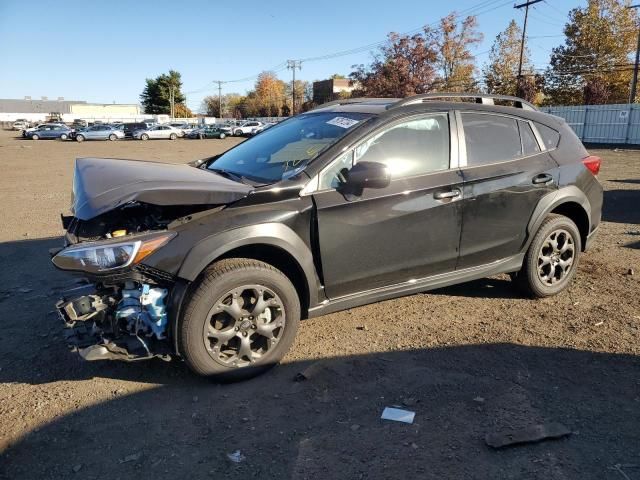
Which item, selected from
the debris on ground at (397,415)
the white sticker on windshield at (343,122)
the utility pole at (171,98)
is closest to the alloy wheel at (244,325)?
the debris on ground at (397,415)

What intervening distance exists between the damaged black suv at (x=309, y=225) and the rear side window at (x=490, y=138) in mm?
13

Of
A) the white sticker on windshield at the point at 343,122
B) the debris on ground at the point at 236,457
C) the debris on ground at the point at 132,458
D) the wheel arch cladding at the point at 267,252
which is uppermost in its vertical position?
the white sticker on windshield at the point at 343,122

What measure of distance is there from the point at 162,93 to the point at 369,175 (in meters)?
115

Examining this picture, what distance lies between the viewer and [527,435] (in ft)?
9.36

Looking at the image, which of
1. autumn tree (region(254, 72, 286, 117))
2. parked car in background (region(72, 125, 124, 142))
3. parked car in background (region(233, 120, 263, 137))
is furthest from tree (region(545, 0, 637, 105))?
autumn tree (region(254, 72, 286, 117))

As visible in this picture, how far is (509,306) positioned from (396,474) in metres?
2.66

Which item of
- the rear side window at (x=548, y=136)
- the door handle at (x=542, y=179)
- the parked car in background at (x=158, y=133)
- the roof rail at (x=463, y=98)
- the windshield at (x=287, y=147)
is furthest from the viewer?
the parked car in background at (x=158, y=133)

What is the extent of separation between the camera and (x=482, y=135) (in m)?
4.39

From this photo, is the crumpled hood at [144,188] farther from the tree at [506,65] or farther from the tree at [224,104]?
the tree at [224,104]

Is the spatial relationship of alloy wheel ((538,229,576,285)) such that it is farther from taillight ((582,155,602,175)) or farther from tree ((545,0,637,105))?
tree ((545,0,637,105))

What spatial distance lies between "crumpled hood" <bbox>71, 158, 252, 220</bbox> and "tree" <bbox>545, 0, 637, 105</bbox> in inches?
1695

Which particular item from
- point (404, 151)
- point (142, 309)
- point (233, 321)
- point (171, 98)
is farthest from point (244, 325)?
point (171, 98)

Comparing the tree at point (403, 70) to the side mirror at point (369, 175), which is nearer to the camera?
the side mirror at point (369, 175)

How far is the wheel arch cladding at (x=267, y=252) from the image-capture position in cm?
320
